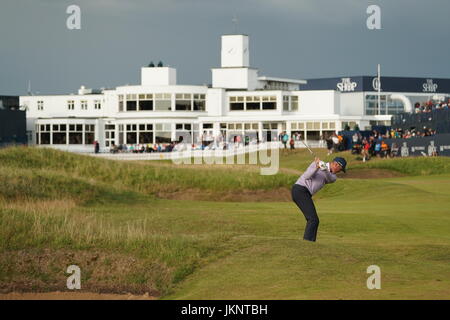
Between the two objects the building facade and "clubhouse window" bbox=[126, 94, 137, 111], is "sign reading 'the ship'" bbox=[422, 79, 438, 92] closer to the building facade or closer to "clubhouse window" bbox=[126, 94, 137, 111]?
the building facade

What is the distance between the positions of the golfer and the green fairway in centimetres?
60

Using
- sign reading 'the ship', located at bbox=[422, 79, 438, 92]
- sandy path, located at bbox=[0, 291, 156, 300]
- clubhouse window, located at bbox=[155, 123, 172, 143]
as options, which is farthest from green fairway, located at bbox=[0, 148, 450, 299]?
sign reading 'the ship', located at bbox=[422, 79, 438, 92]

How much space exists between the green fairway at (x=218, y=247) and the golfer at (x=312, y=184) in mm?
597

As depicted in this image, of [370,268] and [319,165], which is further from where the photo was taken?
[319,165]

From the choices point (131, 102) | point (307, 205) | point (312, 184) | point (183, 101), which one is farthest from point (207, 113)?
point (307, 205)

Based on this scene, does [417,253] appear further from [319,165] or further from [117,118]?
[117,118]

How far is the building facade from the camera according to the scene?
98.4 m

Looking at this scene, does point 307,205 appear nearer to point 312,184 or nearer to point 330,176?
point 312,184

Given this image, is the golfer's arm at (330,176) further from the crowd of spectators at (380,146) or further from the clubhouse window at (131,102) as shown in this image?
the clubhouse window at (131,102)

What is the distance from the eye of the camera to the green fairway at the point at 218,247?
17.2 m

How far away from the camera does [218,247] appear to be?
19906 millimetres
